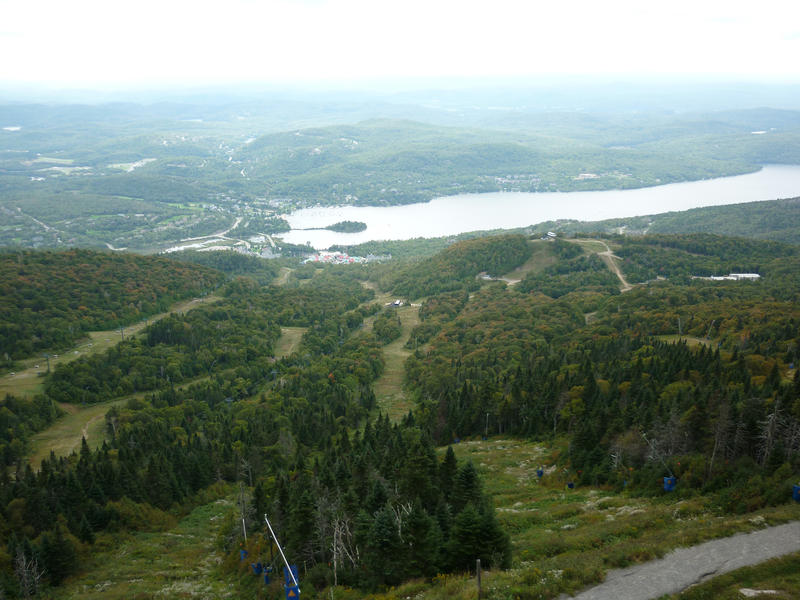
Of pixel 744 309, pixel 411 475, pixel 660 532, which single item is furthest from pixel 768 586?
pixel 744 309

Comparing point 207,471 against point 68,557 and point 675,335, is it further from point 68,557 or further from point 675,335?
point 675,335

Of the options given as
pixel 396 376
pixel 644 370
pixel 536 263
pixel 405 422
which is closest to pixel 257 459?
pixel 405 422

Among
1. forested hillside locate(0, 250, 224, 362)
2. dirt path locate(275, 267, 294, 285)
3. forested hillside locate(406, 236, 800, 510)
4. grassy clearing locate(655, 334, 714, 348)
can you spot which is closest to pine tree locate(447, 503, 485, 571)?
forested hillside locate(406, 236, 800, 510)

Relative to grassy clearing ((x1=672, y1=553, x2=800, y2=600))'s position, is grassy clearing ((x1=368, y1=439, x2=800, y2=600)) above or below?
below

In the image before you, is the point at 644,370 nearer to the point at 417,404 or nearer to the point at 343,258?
the point at 417,404

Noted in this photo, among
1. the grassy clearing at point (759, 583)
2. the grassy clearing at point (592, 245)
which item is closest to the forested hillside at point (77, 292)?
the grassy clearing at point (592, 245)

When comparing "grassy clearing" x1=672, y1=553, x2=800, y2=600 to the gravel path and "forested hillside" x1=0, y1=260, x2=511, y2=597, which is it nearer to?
the gravel path
